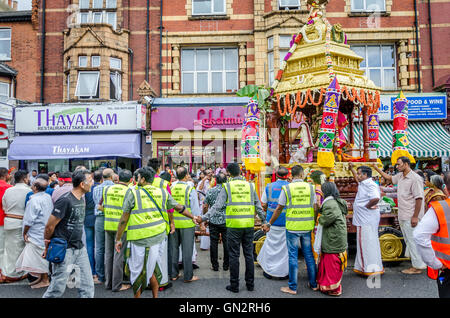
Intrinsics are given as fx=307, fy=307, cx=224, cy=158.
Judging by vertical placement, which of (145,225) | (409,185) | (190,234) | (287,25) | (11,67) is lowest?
(190,234)

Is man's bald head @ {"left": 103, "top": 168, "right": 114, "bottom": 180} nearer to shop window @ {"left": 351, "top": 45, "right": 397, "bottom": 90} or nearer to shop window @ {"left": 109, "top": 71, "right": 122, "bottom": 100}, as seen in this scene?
shop window @ {"left": 109, "top": 71, "right": 122, "bottom": 100}

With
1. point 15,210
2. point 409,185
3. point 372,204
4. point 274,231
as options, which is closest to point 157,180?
point 274,231

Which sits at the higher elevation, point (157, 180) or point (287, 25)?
point (287, 25)

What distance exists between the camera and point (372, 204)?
5.12m

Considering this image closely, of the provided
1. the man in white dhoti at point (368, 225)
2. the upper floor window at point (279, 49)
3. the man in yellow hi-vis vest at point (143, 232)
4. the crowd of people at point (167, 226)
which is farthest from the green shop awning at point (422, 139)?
the man in yellow hi-vis vest at point (143, 232)

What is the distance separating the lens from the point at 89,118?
46.3 ft

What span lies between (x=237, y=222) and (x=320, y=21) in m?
5.49

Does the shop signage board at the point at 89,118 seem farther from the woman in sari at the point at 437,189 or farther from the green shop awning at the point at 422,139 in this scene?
the woman in sari at the point at 437,189

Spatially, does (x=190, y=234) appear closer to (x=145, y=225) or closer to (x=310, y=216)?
(x=145, y=225)

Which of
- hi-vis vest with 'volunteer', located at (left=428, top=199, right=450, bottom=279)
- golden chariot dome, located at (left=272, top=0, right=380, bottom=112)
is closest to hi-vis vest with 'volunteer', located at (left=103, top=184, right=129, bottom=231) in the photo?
hi-vis vest with 'volunteer', located at (left=428, top=199, right=450, bottom=279)

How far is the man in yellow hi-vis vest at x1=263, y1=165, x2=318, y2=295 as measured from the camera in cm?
473

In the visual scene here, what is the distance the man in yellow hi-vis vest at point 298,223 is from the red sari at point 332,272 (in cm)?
18

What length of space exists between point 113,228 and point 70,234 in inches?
44.9

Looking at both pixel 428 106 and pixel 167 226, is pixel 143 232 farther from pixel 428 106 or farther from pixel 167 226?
pixel 428 106
